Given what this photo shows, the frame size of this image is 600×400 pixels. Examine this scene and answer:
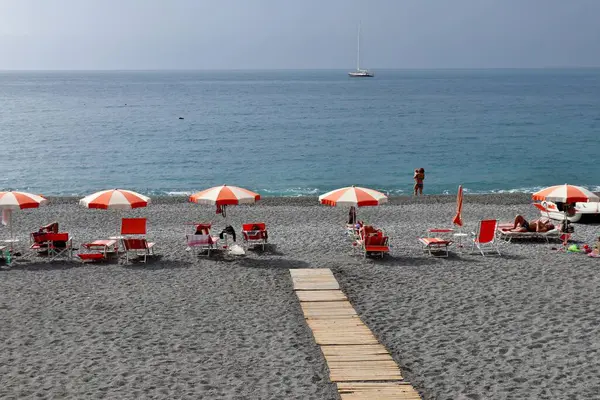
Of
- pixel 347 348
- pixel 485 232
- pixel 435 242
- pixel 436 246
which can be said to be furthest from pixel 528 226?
pixel 347 348

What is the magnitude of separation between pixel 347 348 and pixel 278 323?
1771 mm

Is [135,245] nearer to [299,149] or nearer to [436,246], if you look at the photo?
[436,246]

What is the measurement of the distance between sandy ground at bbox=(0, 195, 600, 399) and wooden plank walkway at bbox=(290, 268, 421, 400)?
0.21 meters

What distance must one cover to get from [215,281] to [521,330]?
6517 mm

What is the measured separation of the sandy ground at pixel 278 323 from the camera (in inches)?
359

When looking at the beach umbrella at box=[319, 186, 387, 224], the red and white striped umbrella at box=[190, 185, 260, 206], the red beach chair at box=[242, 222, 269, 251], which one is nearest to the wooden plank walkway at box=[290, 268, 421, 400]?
the beach umbrella at box=[319, 186, 387, 224]

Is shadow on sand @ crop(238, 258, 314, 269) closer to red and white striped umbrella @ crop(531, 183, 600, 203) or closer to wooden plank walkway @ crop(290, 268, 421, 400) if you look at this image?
wooden plank walkway @ crop(290, 268, 421, 400)

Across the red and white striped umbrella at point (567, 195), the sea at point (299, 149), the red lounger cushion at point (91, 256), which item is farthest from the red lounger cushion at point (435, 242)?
the sea at point (299, 149)

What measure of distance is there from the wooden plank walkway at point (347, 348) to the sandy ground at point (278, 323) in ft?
0.68

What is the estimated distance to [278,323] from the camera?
11578 millimetres

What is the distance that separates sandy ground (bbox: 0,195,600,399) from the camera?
29.9 ft

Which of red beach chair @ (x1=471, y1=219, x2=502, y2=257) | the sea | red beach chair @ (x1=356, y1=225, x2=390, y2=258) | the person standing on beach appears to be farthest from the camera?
the sea

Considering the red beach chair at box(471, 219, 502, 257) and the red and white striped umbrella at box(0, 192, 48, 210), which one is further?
the red beach chair at box(471, 219, 502, 257)

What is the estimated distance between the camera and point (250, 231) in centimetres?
1752
